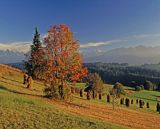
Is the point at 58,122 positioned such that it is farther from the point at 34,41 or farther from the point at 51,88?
the point at 34,41

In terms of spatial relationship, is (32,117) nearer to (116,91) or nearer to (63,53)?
(63,53)

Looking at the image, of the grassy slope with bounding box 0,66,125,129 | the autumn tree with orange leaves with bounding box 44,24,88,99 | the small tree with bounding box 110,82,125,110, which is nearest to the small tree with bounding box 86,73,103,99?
the small tree with bounding box 110,82,125,110

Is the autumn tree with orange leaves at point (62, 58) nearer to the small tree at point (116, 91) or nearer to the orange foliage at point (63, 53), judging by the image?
the orange foliage at point (63, 53)

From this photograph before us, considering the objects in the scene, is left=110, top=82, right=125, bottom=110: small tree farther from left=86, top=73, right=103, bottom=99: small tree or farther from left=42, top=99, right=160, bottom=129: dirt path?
left=42, top=99, right=160, bottom=129: dirt path

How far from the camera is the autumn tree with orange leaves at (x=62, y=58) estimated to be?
48.0 meters

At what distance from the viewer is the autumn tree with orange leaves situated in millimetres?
48031

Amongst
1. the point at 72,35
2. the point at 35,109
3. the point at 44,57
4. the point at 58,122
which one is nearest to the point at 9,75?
the point at 44,57

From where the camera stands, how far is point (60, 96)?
158ft

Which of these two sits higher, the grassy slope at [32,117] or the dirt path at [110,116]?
the grassy slope at [32,117]

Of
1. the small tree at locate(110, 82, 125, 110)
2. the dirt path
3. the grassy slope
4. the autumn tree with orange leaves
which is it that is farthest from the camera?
the small tree at locate(110, 82, 125, 110)

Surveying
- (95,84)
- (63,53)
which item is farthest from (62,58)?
(95,84)

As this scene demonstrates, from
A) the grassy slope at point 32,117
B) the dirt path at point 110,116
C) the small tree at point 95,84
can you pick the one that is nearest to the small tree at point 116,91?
the small tree at point 95,84

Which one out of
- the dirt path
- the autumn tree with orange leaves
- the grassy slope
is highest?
the autumn tree with orange leaves

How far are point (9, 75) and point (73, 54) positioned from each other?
22973 millimetres
